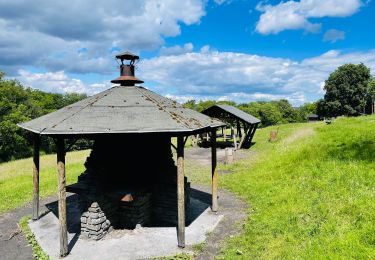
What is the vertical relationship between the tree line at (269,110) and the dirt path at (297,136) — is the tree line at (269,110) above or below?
above

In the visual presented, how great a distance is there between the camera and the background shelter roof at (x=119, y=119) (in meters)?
8.36

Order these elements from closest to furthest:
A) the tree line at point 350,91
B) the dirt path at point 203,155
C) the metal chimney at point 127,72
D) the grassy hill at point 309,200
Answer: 1. the grassy hill at point 309,200
2. the metal chimney at point 127,72
3. the dirt path at point 203,155
4. the tree line at point 350,91

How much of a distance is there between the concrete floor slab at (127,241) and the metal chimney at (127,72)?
5.38 m

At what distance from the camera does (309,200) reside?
11.2 m

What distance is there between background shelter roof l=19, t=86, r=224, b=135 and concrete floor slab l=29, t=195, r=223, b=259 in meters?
3.49

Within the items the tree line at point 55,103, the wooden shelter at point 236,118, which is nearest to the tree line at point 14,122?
the tree line at point 55,103

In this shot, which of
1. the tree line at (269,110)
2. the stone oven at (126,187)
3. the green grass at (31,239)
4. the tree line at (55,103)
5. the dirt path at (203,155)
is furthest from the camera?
the tree line at (269,110)

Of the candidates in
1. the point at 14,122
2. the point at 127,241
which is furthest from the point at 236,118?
the point at 14,122

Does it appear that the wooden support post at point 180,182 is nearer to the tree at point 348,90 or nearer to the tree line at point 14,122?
the tree line at point 14,122

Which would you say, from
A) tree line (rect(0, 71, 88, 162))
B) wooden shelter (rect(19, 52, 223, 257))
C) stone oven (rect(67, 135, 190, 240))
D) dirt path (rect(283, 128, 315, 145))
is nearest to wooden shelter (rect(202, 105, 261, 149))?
dirt path (rect(283, 128, 315, 145))

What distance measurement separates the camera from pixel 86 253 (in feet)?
29.1

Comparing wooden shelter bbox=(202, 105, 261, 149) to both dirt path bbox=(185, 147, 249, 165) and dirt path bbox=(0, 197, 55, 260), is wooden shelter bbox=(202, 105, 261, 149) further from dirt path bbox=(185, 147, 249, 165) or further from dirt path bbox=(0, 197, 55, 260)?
dirt path bbox=(0, 197, 55, 260)

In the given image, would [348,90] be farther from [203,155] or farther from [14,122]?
[14,122]

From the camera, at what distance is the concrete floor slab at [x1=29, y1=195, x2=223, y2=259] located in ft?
28.9
